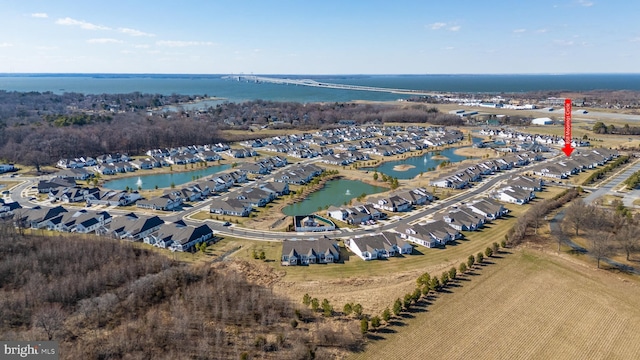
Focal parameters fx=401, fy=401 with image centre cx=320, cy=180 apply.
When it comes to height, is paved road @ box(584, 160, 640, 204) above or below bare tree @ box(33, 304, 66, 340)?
above

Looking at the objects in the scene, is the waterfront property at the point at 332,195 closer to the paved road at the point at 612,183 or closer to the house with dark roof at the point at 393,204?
the house with dark roof at the point at 393,204

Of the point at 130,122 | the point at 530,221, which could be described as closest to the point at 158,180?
the point at 130,122

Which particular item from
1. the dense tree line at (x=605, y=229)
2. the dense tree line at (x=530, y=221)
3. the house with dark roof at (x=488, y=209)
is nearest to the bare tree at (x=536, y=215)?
the dense tree line at (x=530, y=221)

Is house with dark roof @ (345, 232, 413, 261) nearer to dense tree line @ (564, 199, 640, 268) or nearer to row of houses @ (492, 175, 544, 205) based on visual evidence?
dense tree line @ (564, 199, 640, 268)

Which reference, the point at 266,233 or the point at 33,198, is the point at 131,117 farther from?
the point at 266,233

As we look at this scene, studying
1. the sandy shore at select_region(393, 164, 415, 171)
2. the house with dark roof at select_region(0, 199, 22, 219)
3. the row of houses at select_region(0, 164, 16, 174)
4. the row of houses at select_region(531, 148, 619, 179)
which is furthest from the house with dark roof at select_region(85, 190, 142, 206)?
the row of houses at select_region(531, 148, 619, 179)
